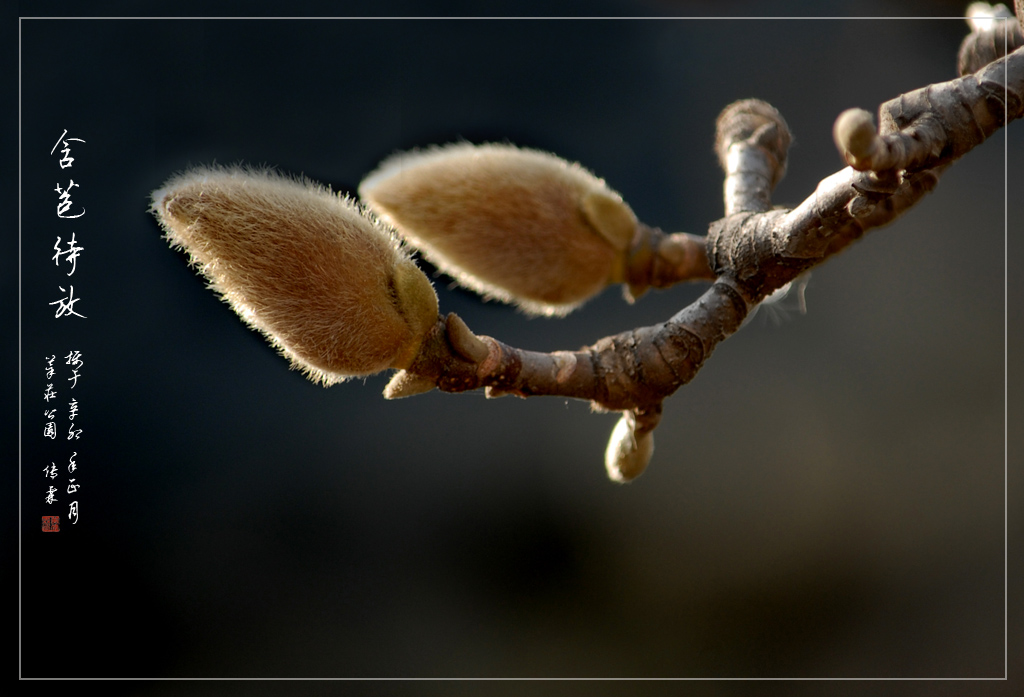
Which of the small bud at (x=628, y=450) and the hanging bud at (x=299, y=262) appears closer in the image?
the hanging bud at (x=299, y=262)

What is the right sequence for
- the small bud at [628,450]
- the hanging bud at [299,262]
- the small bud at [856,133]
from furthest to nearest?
the small bud at [628,450], the hanging bud at [299,262], the small bud at [856,133]

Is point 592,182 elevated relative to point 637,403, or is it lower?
elevated

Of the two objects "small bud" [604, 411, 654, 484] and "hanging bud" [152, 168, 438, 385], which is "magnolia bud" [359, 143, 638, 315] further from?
"small bud" [604, 411, 654, 484]

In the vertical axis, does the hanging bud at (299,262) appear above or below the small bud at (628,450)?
above

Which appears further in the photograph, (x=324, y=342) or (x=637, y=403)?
(x=637, y=403)

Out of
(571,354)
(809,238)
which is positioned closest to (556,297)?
(571,354)

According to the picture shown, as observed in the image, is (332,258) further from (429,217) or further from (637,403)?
(637,403)

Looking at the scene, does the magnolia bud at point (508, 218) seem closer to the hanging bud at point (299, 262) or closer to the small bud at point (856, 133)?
the hanging bud at point (299, 262)

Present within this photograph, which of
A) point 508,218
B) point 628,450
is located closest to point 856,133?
point 508,218

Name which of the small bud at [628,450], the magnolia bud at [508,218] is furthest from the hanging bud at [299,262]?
the small bud at [628,450]
